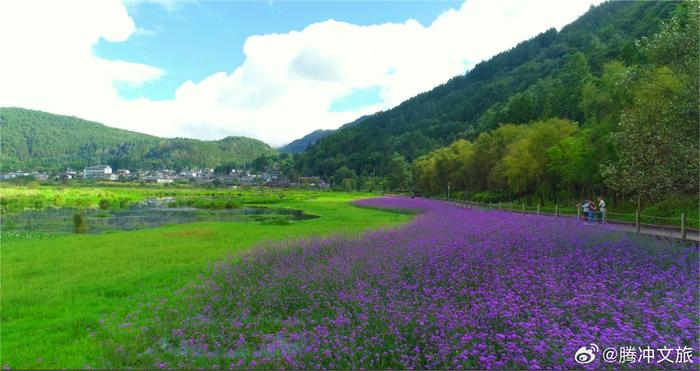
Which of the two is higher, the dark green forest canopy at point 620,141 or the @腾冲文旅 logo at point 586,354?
the dark green forest canopy at point 620,141

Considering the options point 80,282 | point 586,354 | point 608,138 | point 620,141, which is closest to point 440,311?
point 586,354

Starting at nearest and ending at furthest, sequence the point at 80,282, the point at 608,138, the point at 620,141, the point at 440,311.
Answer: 1. the point at 440,311
2. the point at 80,282
3. the point at 620,141
4. the point at 608,138

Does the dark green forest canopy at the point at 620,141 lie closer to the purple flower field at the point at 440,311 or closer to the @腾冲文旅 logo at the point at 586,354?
the purple flower field at the point at 440,311

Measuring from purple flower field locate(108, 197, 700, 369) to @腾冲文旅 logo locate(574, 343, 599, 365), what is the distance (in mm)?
70

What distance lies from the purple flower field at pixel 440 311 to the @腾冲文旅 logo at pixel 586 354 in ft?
0.23

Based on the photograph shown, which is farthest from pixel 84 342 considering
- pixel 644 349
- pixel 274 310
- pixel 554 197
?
pixel 554 197

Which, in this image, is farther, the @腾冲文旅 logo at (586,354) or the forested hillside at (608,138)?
the forested hillside at (608,138)

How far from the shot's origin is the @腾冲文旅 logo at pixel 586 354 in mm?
4792

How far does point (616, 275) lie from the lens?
8.68 meters

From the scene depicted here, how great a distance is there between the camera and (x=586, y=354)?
4.93 m

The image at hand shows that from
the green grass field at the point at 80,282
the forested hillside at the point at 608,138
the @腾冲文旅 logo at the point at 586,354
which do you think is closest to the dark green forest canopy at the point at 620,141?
the forested hillside at the point at 608,138

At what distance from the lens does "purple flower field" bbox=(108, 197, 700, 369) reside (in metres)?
5.41

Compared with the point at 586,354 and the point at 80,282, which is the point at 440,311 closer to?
the point at 586,354

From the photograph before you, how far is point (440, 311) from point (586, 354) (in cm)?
239
